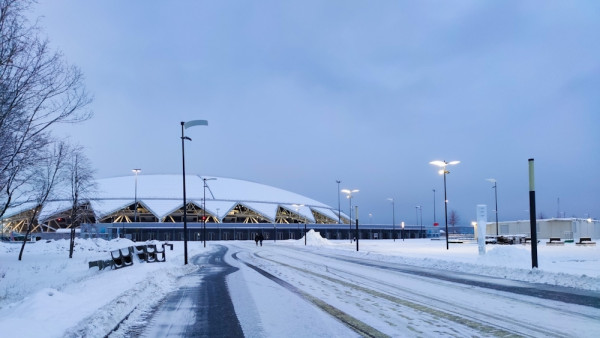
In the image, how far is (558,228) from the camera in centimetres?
5762

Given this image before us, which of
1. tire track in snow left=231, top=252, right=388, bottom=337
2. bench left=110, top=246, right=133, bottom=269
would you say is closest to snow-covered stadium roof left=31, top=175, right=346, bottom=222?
bench left=110, top=246, right=133, bottom=269

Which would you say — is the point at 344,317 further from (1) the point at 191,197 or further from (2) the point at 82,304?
(1) the point at 191,197

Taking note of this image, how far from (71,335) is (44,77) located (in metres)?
7.08

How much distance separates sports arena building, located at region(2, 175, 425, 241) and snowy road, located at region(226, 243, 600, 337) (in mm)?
71764

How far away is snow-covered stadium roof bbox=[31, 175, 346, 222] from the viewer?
3880 inches

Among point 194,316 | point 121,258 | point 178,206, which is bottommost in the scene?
point 121,258

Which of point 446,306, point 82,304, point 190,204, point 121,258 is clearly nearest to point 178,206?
point 190,204

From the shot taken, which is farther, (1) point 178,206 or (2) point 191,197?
(2) point 191,197

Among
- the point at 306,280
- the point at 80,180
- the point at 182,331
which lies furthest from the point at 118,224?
the point at 182,331

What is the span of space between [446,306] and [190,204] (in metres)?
97.7

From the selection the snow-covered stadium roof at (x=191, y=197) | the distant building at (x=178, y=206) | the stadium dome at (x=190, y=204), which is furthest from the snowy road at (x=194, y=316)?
the snow-covered stadium roof at (x=191, y=197)

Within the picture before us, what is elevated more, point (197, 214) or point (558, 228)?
point (197, 214)

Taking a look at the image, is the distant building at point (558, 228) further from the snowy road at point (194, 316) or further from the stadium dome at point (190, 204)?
the snowy road at point (194, 316)

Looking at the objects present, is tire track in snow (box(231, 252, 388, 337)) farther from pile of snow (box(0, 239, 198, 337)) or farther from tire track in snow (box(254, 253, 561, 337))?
pile of snow (box(0, 239, 198, 337))
